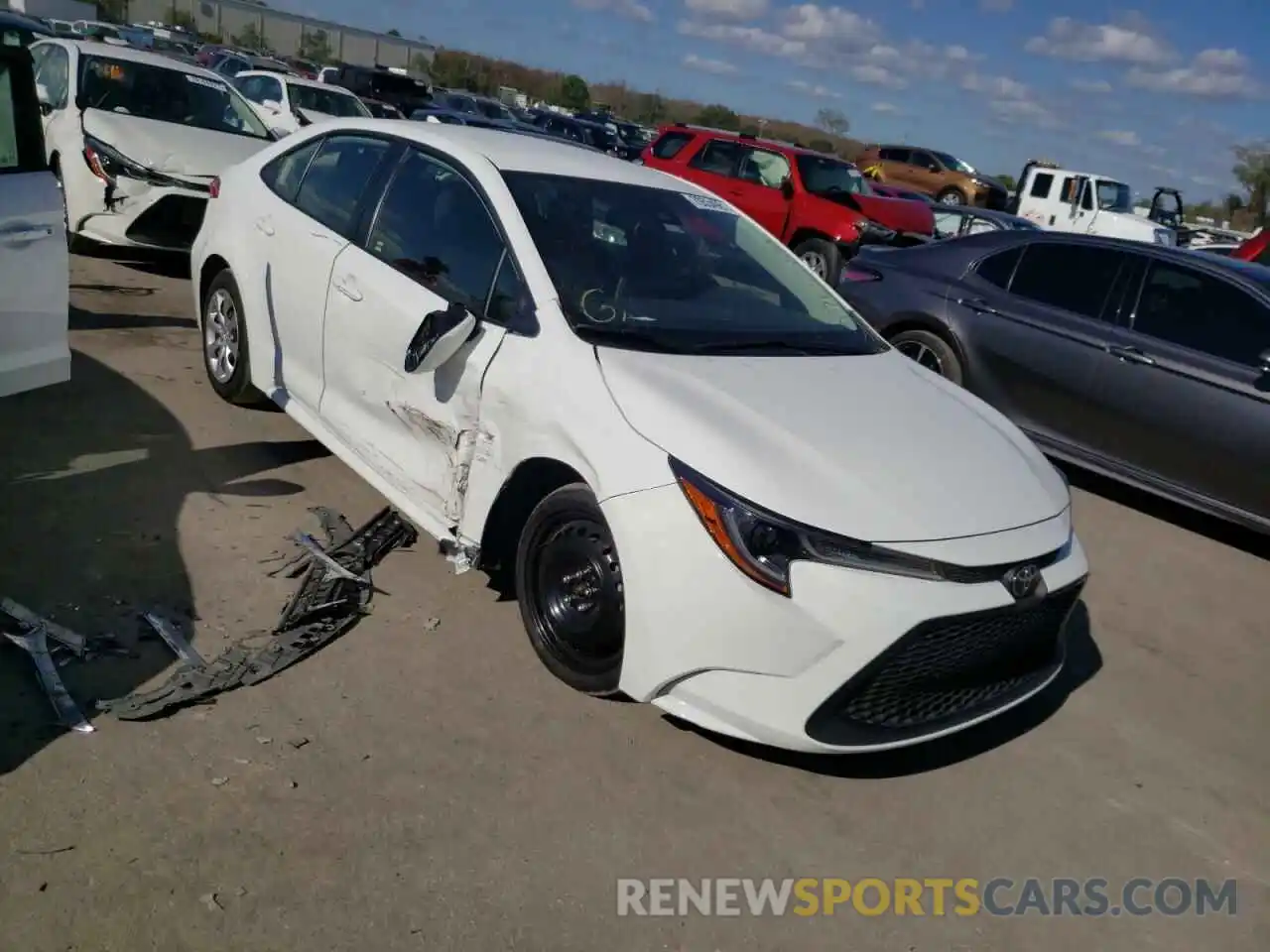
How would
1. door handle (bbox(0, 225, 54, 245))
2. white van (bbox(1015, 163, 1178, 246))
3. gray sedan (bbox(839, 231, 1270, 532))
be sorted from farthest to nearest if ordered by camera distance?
white van (bbox(1015, 163, 1178, 246)) < gray sedan (bbox(839, 231, 1270, 532)) < door handle (bbox(0, 225, 54, 245))

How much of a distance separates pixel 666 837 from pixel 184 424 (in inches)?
141

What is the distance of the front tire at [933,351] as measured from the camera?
706cm

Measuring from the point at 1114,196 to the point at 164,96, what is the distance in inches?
846

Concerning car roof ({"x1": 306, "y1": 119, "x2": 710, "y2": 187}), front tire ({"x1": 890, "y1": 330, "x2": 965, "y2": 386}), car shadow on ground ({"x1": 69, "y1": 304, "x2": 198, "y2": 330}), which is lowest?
car shadow on ground ({"x1": 69, "y1": 304, "x2": 198, "y2": 330})

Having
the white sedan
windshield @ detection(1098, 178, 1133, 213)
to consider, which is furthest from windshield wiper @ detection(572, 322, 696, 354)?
windshield @ detection(1098, 178, 1133, 213)

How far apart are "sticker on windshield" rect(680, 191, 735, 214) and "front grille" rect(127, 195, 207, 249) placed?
15.4ft

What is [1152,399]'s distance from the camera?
6172 mm

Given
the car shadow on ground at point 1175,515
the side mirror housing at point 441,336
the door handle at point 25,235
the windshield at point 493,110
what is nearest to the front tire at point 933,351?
→ the car shadow on ground at point 1175,515

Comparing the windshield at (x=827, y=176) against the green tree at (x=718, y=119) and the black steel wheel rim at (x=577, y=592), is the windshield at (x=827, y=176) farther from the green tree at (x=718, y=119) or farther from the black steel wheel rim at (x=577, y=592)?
the green tree at (x=718, y=119)

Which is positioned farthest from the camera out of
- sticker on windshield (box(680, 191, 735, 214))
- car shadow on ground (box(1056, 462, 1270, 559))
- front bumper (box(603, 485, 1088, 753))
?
car shadow on ground (box(1056, 462, 1270, 559))

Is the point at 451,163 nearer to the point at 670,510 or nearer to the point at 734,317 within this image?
the point at 734,317

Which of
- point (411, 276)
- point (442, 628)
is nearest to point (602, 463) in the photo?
point (442, 628)

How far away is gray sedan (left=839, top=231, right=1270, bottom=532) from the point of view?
5973 mm

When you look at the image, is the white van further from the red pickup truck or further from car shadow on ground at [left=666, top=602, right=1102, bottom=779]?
car shadow on ground at [left=666, top=602, right=1102, bottom=779]
